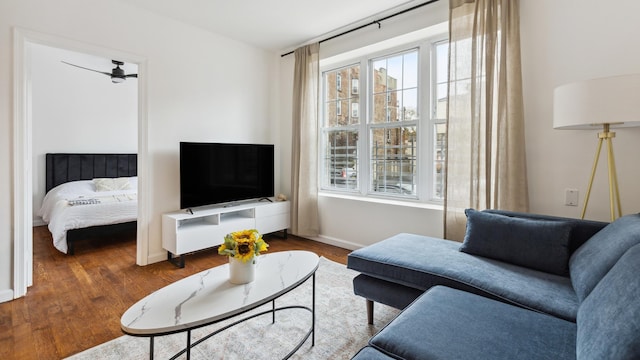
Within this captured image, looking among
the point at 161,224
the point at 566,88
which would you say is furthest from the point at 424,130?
the point at 161,224

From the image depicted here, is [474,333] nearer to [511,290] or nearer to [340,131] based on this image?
[511,290]

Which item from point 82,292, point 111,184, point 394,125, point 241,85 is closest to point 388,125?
point 394,125

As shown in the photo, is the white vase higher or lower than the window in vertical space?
lower

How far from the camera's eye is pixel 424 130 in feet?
10.7

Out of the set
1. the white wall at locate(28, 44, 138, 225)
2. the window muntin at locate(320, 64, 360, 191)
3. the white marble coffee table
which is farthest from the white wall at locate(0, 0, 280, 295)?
the white wall at locate(28, 44, 138, 225)

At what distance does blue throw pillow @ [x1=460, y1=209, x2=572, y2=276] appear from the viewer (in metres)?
1.73

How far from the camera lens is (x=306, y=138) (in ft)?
13.2

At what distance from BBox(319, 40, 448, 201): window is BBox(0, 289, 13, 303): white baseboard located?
3182 mm

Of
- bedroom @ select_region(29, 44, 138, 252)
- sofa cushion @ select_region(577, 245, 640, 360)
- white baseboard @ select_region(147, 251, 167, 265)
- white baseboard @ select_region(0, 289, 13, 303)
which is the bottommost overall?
white baseboard @ select_region(0, 289, 13, 303)

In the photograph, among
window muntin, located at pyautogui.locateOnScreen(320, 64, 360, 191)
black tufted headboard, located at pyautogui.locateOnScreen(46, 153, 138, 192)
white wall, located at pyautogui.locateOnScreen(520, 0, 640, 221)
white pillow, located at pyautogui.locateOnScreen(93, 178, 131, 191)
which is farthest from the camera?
black tufted headboard, located at pyautogui.locateOnScreen(46, 153, 138, 192)

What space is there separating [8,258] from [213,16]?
284 cm

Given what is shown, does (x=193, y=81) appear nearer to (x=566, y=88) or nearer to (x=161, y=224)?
(x=161, y=224)

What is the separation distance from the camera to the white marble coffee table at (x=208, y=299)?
1.24m

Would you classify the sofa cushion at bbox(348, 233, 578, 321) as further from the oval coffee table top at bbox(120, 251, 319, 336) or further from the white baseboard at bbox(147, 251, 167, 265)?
the white baseboard at bbox(147, 251, 167, 265)
